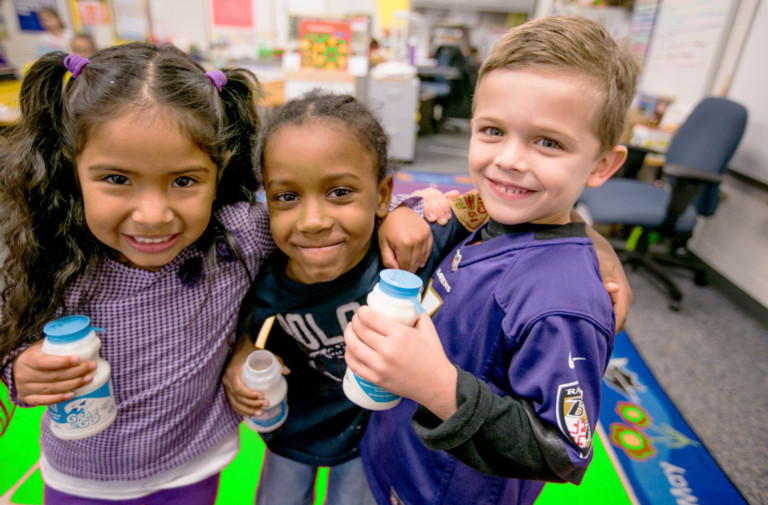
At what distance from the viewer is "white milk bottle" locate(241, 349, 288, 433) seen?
851 millimetres

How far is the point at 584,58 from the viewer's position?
628mm

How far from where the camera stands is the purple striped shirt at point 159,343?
782 mm

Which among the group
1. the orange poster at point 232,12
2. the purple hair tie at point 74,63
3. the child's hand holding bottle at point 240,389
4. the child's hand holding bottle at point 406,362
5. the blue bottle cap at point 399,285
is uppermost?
the orange poster at point 232,12

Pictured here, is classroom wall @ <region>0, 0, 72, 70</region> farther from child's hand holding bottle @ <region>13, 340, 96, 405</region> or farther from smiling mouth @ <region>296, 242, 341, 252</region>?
smiling mouth @ <region>296, 242, 341, 252</region>

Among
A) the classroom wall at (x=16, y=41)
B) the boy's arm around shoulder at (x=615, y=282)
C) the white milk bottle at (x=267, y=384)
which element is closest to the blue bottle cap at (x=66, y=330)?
the white milk bottle at (x=267, y=384)

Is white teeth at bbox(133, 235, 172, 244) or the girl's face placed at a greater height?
the girl's face

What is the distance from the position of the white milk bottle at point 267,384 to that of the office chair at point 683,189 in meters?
2.03

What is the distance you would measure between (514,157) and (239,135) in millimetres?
510

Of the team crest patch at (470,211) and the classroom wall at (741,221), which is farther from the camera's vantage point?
the classroom wall at (741,221)

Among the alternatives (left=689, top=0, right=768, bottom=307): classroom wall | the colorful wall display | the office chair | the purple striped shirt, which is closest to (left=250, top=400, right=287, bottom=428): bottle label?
the purple striped shirt

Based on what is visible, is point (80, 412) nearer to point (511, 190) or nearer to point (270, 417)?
point (270, 417)

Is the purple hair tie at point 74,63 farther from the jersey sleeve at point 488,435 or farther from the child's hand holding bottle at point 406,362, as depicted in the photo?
the jersey sleeve at point 488,435

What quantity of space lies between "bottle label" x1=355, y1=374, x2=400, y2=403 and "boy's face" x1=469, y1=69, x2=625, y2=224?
12.6 inches

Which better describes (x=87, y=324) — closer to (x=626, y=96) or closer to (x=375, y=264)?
(x=375, y=264)
